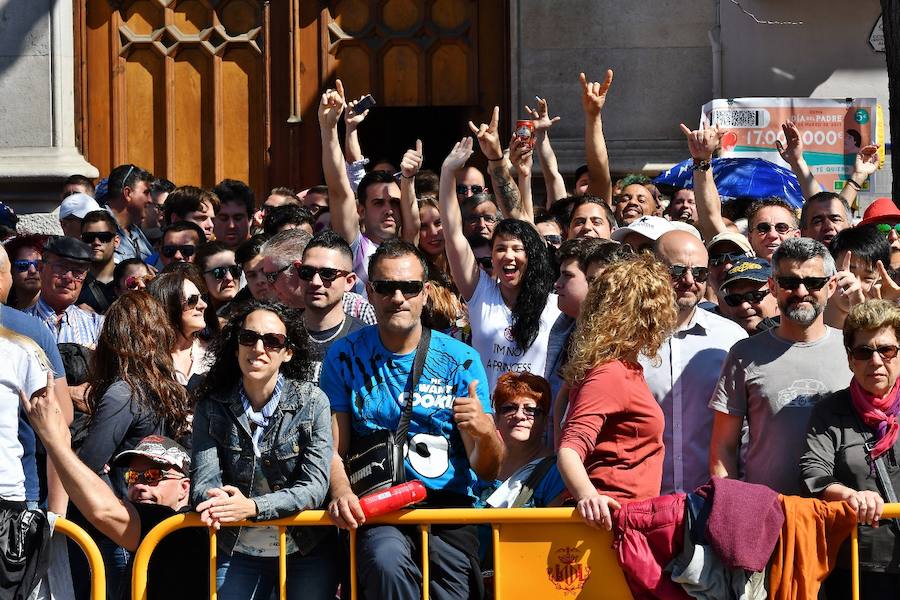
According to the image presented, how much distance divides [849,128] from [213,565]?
300 inches

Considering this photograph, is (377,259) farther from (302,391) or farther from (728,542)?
(728,542)

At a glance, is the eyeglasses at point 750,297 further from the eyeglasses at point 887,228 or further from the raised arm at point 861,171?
the raised arm at point 861,171

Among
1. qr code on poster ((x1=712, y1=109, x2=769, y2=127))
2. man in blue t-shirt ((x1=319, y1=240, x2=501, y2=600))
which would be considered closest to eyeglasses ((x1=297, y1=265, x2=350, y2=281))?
man in blue t-shirt ((x1=319, y1=240, x2=501, y2=600))

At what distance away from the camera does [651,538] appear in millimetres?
5344

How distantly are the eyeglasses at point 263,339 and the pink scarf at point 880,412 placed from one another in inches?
88.4

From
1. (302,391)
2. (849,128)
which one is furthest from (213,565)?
(849,128)

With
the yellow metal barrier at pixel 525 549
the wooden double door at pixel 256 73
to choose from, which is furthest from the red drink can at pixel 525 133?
the wooden double door at pixel 256 73

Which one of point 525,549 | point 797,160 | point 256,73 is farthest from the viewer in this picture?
point 256,73

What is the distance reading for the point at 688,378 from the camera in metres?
6.26

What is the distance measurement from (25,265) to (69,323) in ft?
1.44

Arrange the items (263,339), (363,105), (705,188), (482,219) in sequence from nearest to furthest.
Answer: (263,339)
(705,188)
(482,219)
(363,105)

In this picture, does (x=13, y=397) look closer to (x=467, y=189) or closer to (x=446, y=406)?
(x=446, y=406)

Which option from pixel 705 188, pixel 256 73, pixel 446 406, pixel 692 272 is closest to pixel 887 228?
pixel 705 188

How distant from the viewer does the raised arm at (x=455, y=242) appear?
7.53 meters
